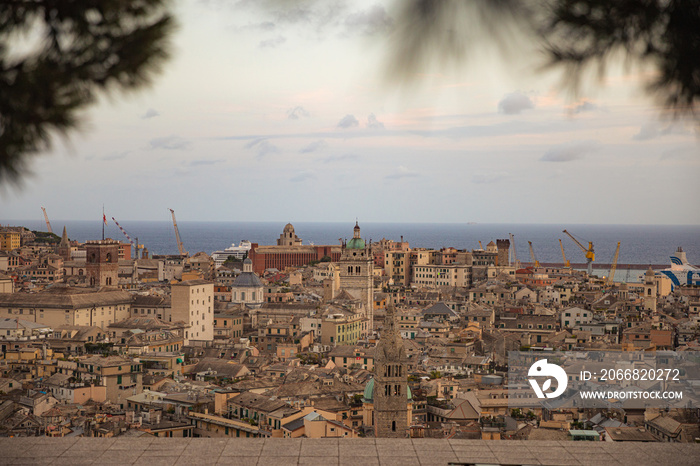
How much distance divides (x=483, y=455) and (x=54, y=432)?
9.51 metres

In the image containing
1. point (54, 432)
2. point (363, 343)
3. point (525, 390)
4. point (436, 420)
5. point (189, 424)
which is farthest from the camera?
point (363, 343)

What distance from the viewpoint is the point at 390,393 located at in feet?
52.5

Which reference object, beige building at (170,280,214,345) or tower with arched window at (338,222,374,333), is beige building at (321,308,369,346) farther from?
tower with arched window at (338,222,374,333)

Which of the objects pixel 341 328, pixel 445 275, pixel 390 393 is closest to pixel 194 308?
pixel 341 328

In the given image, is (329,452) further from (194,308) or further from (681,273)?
(681,273)

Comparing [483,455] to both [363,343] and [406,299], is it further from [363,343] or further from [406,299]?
[406,299]

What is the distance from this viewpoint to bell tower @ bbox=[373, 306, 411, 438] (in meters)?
15.8

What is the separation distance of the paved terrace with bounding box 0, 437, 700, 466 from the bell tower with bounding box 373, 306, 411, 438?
10.8 metres

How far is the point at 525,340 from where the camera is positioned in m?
27.4

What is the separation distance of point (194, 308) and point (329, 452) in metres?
26.2

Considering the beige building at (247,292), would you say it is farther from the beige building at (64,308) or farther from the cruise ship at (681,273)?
the cruise ship at (681,273)

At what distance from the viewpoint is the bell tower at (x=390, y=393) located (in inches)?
622

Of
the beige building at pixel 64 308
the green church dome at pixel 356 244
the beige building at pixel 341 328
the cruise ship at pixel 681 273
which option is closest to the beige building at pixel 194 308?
the beige building at pixel 64 308

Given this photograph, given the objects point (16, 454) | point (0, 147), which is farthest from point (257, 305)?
point (0, 147)
